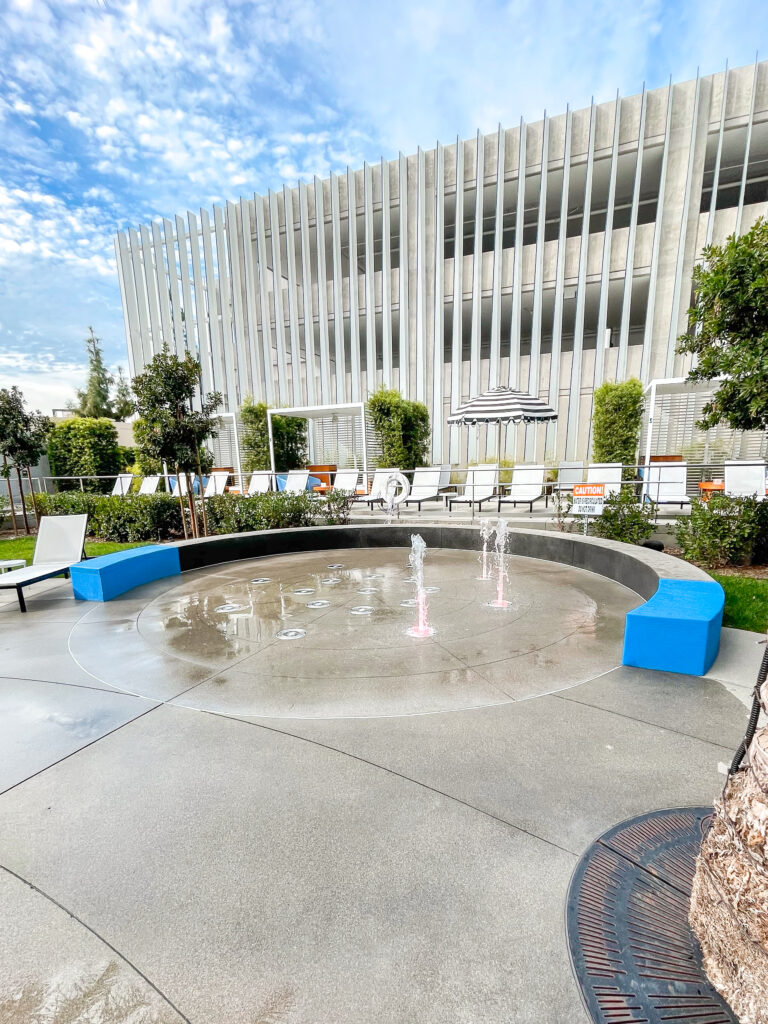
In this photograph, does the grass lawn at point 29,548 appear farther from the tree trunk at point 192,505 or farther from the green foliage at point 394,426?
the green foliage at point 394,426

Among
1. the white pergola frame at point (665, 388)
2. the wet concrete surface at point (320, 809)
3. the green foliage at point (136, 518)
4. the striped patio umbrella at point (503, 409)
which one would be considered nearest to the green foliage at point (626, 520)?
the striped patio umbrella at point (503, 409)

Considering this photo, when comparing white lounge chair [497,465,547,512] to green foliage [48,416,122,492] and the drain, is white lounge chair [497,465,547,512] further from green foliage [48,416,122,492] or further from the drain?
green foliage [48,416,122,492]

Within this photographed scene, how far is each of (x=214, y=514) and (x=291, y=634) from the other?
633 centimetres

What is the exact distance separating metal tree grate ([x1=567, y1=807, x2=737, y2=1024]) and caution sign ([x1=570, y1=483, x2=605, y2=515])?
19.5 ft

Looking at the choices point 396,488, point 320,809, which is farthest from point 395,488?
point 320,809

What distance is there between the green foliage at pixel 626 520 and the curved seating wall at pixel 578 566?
33.9 inches

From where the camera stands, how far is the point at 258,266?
69.6 feet

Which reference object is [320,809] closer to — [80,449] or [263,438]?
[263,438]

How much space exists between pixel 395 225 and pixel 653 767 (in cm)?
2149

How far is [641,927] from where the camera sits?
4.88 ft

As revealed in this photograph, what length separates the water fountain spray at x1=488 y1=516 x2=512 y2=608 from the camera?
516cm

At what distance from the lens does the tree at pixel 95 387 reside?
44.9 m

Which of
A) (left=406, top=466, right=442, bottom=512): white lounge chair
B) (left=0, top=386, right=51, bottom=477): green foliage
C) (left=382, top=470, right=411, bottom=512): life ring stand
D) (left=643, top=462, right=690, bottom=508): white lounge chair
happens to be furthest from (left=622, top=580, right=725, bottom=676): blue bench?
(left=0, top=386, right=51, bottom=477): green foliage

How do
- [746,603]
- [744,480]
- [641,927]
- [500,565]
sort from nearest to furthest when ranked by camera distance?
[641,927]
[746,603]
[500,565]
[744,480]
